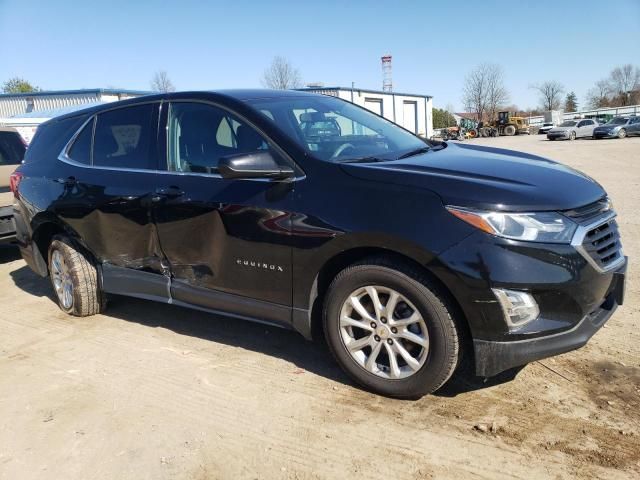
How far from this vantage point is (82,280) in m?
4.54

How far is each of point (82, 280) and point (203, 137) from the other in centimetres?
187

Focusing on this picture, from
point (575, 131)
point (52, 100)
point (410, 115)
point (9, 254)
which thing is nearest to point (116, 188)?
point (9, 254)

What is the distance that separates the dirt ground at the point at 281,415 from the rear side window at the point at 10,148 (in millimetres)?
4034

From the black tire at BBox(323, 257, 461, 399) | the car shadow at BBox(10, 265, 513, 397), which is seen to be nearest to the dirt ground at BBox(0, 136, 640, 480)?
the car shadow at BBox(10, 265, 513, 397)

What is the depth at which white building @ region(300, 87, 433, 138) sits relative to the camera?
124ft

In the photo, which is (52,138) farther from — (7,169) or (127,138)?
(7,169)

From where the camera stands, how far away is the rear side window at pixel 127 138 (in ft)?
12.8

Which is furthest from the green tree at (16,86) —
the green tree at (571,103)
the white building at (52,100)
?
the green tree at (571,103)

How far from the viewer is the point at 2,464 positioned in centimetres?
267

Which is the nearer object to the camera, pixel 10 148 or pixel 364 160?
pixel 364 160

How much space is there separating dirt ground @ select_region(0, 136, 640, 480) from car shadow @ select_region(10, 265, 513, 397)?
0.02m

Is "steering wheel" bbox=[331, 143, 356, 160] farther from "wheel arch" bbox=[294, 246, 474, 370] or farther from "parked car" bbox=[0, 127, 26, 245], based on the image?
"parked car" bbox=[0, 127, 26, 245]

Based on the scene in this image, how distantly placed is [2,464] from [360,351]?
6.47ft

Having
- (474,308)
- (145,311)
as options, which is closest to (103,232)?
(145,311)
